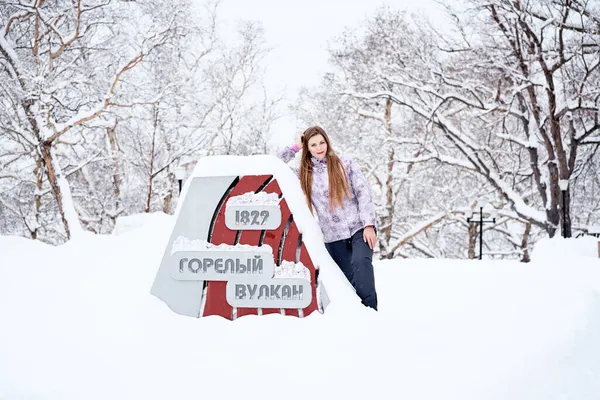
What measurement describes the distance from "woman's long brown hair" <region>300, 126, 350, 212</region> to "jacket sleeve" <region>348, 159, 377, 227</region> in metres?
0.08

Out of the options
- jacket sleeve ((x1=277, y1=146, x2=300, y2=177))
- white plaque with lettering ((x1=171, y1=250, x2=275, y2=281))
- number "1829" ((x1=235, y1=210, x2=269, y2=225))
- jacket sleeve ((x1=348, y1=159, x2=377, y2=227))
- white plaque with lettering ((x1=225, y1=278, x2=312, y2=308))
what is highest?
jacket sleeve ((x1=277, y1=146, x2=300, y2=177))

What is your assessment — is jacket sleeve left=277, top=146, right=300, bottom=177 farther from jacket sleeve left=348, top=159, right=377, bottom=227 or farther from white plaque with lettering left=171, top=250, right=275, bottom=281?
white plaque with lettering left=171, top=250, right=275, bottom=281

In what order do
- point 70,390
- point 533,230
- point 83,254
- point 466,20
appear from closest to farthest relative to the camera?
point 70,390 → point 83,254 → point 466,20 → point 533,230

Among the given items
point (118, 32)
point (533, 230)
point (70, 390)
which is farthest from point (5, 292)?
point (533, 230)

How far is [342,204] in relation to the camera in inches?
130

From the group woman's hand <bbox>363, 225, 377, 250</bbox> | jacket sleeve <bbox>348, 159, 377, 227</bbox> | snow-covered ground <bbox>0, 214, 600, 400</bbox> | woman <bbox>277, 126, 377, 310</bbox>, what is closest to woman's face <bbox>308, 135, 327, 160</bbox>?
woman <bbox>277, 126, 377, 310</bbox>

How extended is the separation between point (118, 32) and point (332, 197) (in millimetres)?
12106

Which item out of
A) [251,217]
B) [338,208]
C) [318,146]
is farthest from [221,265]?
[318,146]

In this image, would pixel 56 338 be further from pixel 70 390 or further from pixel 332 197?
pixel 332 197

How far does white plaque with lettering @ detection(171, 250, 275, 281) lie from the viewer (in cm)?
282

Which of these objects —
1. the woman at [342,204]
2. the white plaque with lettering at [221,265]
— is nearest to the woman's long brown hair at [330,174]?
the woman at [342,204]

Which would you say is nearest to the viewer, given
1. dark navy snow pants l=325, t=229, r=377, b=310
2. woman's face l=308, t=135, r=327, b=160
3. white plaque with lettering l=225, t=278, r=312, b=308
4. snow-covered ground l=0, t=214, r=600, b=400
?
snow-covered ground l=0, t=214, r=600, b=400

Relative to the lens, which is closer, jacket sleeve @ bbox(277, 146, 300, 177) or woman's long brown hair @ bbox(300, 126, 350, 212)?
woman's long brown hair @ bbox(300, 126, 350, 212)

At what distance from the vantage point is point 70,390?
Answer: 2.10 m
